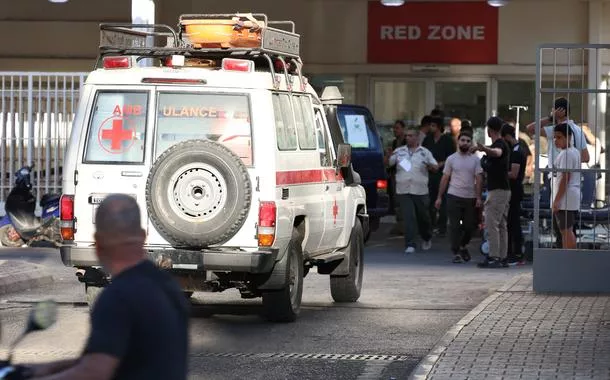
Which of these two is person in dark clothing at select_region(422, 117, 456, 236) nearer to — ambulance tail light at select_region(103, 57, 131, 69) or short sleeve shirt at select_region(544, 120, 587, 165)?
short sleeve shirt at select_region(544, 120, 587, 165)

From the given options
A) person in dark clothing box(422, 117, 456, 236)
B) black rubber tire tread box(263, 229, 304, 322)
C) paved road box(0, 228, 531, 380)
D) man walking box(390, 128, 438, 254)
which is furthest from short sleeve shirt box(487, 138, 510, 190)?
black rubber tire tread box(263, 229, 304, 322)

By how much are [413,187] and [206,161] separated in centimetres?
898

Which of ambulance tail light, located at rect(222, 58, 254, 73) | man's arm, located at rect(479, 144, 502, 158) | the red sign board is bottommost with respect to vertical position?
man's arm, located at rect(479, 144, 502, 158)

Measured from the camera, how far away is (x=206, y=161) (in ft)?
35.6

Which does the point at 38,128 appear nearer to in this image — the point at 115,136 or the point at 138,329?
the point at 115,136

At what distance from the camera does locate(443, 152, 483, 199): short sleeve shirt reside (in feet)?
58.8

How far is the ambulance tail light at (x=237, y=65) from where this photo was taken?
11336mm

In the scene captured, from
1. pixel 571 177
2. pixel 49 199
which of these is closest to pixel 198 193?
pixel 571 177

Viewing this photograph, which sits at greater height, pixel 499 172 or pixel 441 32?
pixel 441 32

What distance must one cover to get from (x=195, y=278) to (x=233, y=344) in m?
0.75

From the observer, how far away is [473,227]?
709 inches

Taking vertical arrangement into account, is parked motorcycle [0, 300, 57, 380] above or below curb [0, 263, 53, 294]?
above

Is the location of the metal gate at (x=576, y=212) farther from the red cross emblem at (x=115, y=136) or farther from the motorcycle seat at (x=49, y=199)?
the motorcycle seat at (x=49, y=199)

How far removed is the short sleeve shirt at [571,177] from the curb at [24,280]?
5858mm
